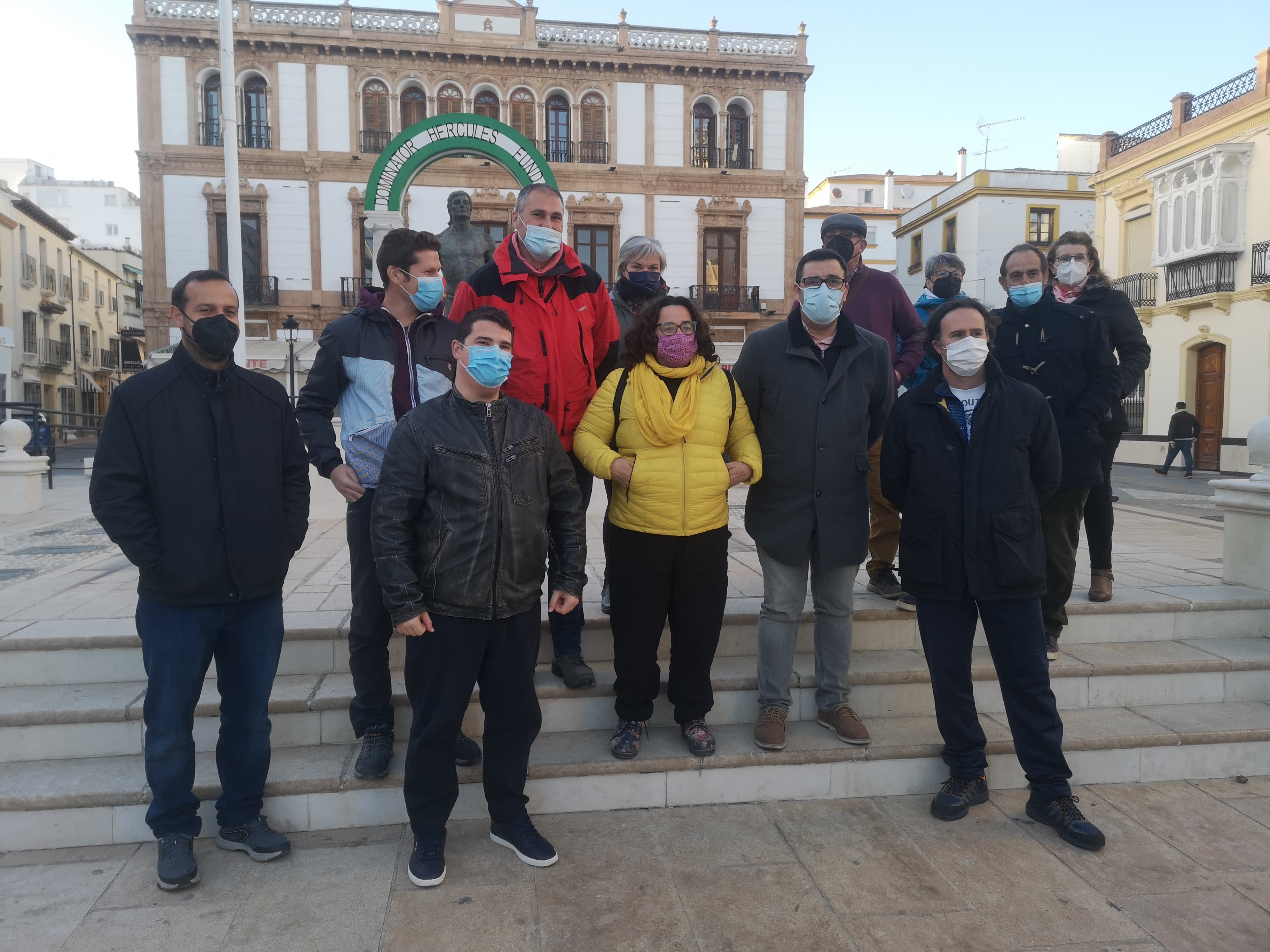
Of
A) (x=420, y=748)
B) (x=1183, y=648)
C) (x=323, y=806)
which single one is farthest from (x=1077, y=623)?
(x=323, y=806)

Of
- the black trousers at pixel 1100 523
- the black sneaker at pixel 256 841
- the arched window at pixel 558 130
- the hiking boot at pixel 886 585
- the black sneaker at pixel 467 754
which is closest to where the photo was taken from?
the black sneaker at pixel 256 841

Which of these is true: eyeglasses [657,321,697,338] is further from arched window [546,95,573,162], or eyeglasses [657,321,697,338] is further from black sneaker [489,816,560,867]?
arched window [546,95,573,162]

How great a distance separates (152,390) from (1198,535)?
839cm

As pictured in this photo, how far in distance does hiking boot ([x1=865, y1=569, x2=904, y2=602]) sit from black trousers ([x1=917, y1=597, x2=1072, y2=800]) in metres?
1.16

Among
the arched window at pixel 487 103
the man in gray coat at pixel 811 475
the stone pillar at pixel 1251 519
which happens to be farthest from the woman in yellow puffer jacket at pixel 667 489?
the arched window at pixel 487 103

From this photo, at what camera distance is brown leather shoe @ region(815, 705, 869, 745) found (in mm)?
3406

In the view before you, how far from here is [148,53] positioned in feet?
80.9

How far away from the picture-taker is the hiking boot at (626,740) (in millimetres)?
3273

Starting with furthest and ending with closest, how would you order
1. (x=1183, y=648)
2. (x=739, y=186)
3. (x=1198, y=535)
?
(x=739, y=186) < (x=1198, y=535) < (x=1183, y=648)

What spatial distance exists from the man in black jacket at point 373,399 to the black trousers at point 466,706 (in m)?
0.35

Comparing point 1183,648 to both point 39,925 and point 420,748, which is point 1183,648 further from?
point 39,925

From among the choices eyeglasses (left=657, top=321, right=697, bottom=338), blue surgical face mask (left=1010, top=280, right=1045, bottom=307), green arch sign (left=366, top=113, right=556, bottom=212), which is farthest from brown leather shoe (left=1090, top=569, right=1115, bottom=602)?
green arch sign (left=366, top=113, right=556, bottom=212)

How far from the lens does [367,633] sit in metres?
3.08

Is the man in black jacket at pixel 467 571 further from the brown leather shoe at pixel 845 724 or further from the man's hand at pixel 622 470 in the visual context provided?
the brown leather shoe at pixel 845 724
